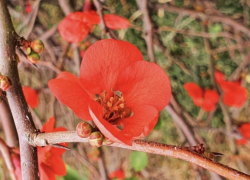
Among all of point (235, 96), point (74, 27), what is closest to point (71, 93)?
point (74, 27)

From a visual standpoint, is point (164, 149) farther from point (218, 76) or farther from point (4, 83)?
point (218, 76)

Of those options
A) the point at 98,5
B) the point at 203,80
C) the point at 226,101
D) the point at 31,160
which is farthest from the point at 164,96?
the point at 203,80

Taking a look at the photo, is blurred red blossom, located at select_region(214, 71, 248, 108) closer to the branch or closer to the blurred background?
the blurred background

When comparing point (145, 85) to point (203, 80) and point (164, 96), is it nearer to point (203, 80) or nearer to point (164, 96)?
point (164, 96)

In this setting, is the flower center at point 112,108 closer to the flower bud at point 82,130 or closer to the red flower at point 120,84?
the red flower at point 120,84


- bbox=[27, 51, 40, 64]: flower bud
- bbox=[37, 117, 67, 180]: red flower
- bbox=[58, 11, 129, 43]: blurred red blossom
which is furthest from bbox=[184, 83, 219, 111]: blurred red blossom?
bbox=[27, 51, 40, 64]: flower bud

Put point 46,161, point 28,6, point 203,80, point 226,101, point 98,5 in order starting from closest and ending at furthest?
point 46,161, point 98,5, point 226,101, point 28,6, point 203,80
